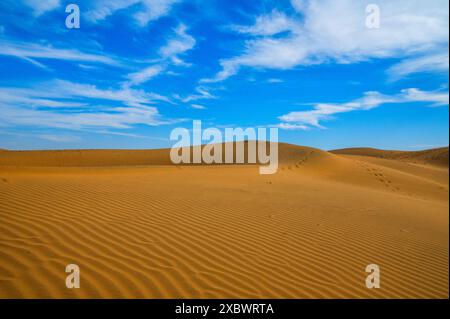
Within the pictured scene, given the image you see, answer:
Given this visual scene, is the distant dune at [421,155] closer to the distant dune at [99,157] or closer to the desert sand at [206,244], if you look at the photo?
the distant dune at [99,157]

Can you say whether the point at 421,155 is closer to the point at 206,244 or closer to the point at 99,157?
the point at 99,157

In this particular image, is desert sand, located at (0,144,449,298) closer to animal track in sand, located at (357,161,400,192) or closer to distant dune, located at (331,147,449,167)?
animal track in sand, located at (357,161,400,192)

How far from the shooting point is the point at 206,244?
4898mm

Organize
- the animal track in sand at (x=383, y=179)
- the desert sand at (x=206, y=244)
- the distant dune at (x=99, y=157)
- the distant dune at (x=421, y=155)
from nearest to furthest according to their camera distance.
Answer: the desert sand at (x=206, y=244), the animal track in sand at (x=383, y=179), the distant dune at (x=99, y=157), the distant dune at (x=421, y=155)

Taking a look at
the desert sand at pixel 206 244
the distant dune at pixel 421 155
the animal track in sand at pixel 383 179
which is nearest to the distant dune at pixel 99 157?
the animal track in sand at pixel 383 179

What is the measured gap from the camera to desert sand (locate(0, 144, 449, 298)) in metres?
3.63

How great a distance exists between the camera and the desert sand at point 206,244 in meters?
3.63

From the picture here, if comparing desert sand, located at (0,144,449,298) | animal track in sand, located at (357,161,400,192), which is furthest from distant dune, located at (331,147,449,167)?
desert sand, located at (0,144,449,298)

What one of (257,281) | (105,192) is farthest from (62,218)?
(257,281)

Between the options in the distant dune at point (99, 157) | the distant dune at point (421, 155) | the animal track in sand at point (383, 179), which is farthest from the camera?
the distant dune at point (421, 155)

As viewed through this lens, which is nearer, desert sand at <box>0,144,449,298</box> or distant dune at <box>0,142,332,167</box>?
desert sand at <box>0,144,449,298</box>

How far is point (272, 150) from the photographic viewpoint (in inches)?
1203

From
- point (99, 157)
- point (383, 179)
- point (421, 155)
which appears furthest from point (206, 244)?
point (421, 155)
